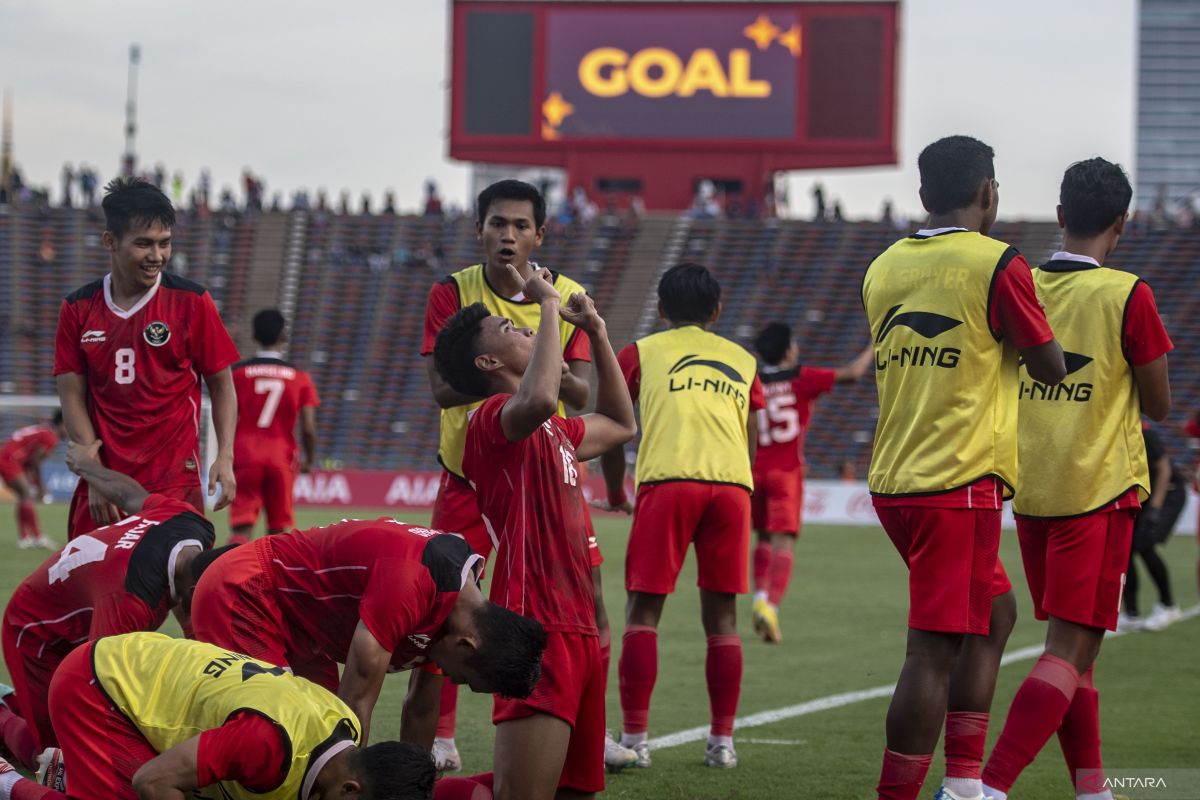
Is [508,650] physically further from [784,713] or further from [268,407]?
[268,407]

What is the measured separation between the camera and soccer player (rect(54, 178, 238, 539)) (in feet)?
21.6

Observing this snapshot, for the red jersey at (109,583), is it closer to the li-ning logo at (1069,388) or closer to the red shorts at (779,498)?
the li-ning logo at (1069,388)

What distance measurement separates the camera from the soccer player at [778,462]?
1169 cm

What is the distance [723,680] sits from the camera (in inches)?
264

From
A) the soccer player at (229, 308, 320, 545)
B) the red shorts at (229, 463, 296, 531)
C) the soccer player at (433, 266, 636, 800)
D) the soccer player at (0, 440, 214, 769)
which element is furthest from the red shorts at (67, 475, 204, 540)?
the red shorts at (229, 463, 296, 531)

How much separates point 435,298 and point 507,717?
7.85ft

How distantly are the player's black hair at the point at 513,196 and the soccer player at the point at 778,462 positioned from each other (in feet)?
17.4

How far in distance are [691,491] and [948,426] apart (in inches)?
84.3

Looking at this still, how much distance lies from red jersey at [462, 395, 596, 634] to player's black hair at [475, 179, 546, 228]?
177cm

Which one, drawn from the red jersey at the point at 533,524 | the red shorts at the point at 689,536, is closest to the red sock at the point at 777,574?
the red shorts at the point at 689,536

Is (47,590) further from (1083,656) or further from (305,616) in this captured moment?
(1083,656)

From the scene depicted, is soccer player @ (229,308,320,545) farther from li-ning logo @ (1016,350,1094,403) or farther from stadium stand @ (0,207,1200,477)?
stadium stand @ (0,207,1200,477)

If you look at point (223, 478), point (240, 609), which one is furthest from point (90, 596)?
point (223, 478)

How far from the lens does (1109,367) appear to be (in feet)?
17.8
